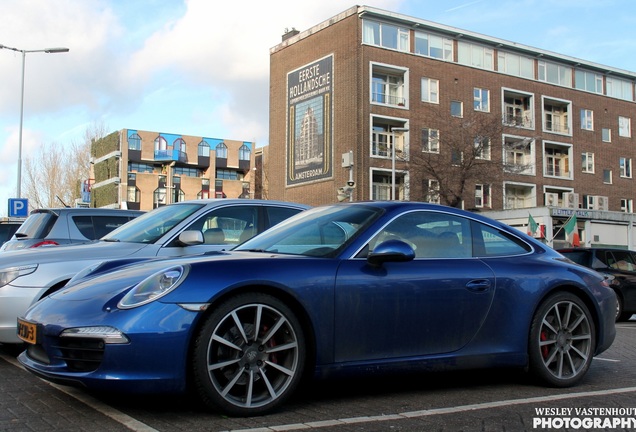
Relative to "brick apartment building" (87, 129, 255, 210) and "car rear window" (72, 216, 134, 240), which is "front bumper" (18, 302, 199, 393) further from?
"brick apartment building" (87, 129, 255, 210)

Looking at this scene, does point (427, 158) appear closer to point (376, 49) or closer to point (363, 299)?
point (376, 49)

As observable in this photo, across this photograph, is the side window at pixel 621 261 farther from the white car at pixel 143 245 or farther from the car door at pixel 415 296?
the car door at pixel 415 296

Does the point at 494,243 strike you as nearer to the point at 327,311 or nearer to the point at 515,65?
the point at 327,311

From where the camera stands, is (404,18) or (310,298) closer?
(310,298)

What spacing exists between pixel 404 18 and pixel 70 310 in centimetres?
4645

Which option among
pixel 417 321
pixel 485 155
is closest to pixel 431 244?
pixel 417 321

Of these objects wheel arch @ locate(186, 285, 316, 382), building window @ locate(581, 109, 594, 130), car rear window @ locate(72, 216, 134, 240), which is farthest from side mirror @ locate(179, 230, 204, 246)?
building window @ locate(581, 109, 594, 130)

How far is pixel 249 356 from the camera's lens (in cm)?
396

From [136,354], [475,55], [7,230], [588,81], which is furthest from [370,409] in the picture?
[588,81]

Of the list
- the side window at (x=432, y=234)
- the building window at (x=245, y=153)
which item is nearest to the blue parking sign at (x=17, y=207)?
the side window at (x=432, y=234)

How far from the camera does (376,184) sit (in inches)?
1850

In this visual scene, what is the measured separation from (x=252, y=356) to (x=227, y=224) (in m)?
3.31

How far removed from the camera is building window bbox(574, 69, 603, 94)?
5778 cm

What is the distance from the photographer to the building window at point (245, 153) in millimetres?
91938
